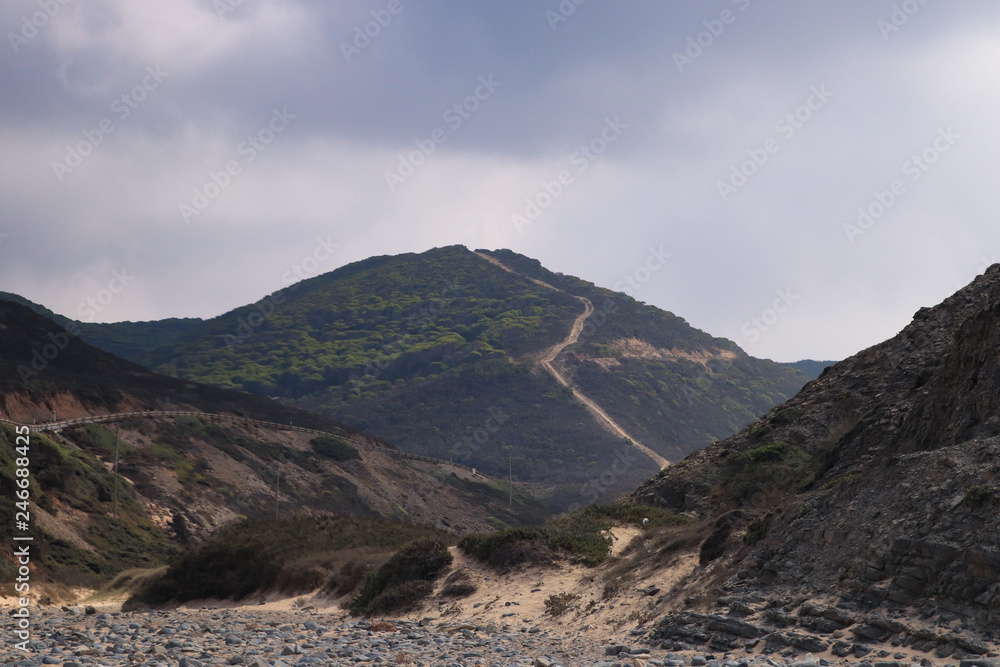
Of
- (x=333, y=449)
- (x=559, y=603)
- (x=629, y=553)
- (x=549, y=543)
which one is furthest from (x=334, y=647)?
(x=333, y=449)

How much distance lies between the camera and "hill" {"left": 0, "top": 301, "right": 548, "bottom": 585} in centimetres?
5119

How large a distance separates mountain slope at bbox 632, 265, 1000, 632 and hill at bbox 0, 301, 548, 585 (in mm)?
33761

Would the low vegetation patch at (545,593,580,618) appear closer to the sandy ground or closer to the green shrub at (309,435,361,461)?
the sandy ground

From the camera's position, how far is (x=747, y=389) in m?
195

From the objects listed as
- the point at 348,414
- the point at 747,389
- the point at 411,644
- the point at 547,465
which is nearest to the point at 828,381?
the point at 411,644

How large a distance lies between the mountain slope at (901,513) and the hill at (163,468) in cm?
3376

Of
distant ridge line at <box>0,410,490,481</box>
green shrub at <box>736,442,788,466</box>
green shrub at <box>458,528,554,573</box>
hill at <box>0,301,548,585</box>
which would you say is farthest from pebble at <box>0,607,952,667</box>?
distant ridge line at <box>0,410,490,481</box>

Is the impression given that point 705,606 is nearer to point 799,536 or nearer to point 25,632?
point 799,536

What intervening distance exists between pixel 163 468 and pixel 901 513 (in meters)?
65.3

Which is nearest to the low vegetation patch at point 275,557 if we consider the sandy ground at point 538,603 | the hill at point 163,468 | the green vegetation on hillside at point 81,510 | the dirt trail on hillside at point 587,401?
the sandy ground at point 538,603

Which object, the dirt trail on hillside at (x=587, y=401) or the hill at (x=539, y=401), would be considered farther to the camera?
the dirt trail on hillside at (x=587, y=401)

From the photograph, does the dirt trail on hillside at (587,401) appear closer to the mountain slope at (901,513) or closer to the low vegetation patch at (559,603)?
the mountain slope at (901,513)

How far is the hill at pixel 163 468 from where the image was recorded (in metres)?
51.2

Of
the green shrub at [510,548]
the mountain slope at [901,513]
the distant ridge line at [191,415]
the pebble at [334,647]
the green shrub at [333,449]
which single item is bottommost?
the pebble at [334,647]
